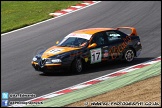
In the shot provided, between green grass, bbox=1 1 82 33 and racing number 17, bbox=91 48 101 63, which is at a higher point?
green grass, bbox=1 1 82 33

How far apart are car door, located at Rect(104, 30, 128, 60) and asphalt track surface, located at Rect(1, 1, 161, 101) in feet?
1.31

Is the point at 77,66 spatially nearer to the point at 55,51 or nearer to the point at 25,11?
the point at 55,51

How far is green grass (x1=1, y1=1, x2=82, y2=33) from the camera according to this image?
87.6 feet

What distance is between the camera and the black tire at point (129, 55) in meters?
17.8

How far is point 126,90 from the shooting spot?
45.0 feet

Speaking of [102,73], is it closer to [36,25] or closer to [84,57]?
[84,57]

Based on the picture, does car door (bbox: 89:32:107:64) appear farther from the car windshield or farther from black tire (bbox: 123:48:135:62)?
black tire (bbox: 123:48:135:62)

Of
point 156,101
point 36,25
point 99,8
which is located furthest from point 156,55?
point 99,8

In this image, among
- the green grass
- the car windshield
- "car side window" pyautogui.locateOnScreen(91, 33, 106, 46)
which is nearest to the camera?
the car windshield

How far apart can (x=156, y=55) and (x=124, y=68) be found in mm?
2322

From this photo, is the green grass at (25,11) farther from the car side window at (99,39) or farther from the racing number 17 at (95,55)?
the racing number 17 at (95,55)

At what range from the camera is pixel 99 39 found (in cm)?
1731

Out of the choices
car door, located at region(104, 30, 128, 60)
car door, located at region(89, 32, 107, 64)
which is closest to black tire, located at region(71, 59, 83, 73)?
car door, located at region(89, 32, 107, 64)

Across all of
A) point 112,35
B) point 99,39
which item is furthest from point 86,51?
point 112,35
